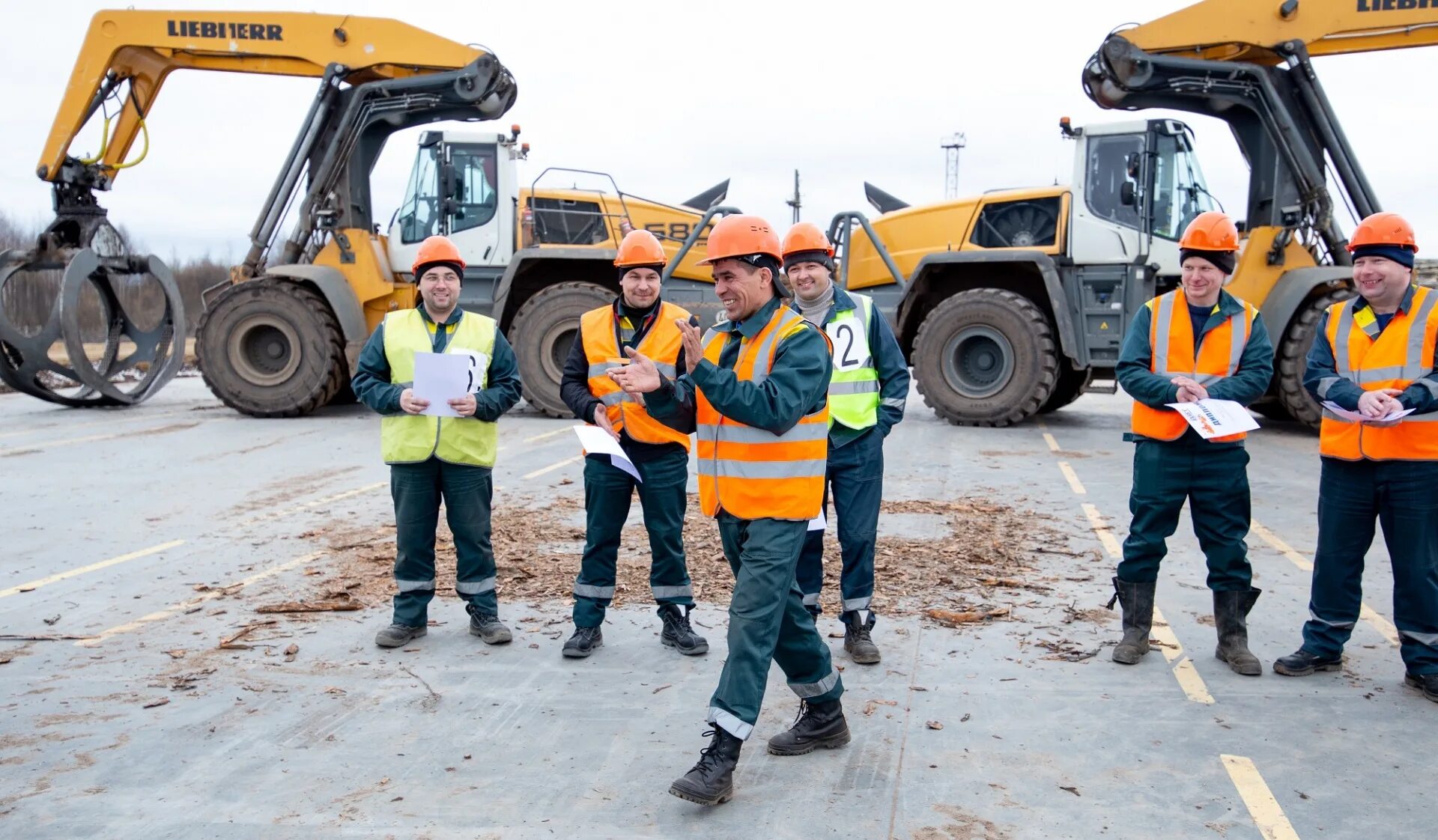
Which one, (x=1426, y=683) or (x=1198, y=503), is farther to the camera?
(x=1198, y=503)

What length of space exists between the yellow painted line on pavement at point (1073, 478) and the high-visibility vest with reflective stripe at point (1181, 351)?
4007mm

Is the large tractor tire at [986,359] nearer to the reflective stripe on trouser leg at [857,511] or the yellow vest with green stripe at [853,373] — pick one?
the yellow vest with green stripe at [853,373]

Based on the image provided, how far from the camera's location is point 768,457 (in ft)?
12.3

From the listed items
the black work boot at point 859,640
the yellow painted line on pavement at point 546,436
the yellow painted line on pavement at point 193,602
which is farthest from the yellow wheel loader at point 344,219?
the black work boot at point 859,640

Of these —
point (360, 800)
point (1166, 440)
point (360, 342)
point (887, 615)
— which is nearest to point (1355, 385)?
point (1166, 440)

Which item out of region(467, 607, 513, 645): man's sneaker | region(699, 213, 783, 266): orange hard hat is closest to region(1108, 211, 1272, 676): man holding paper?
region(699, 213, 783, 266): orange hard hat

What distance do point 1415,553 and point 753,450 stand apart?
9.56 ft

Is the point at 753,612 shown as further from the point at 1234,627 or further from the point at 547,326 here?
the point at 547,326

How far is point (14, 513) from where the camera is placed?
8094mm

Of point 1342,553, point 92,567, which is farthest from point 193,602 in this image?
point 1342,553

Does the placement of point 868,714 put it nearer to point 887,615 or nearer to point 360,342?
point 887,615

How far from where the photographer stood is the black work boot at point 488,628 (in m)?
5.24

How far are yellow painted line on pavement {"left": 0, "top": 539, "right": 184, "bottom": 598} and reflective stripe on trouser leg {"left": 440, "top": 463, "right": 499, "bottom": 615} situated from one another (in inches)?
100

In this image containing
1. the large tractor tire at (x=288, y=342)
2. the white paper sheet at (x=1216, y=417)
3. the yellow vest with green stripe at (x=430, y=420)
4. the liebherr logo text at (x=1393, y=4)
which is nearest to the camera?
the white paper sheet at (x=1216, y=417)
